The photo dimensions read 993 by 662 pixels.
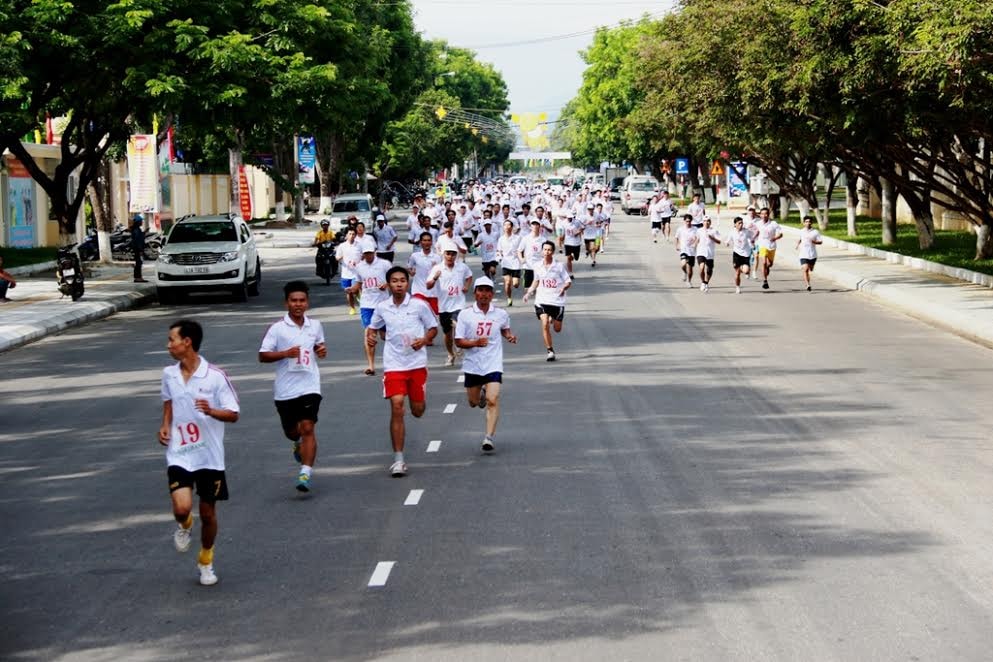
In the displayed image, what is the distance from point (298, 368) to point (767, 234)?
2157cm

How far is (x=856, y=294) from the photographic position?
30359mm

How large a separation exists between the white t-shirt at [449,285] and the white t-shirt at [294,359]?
7.98m

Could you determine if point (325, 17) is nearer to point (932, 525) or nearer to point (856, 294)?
point (856, 294)

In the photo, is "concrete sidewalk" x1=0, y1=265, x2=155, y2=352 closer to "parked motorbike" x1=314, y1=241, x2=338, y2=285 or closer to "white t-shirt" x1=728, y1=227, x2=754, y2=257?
"parked motorbike" x1=314, y1=241, x2=338, y2=285

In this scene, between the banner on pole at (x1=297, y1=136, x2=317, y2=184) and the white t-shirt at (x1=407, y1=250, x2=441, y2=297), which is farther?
the banner on pole at (x1=297, y1=136, x2=317, y2=184)

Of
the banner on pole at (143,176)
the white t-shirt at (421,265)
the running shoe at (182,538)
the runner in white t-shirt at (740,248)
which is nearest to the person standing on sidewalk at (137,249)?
the banner on pole at (143,176)

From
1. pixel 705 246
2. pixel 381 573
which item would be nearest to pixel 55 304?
pixel 705 246

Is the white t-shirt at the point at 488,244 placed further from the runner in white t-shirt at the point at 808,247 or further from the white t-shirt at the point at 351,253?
the runner in white t-shirt at the point at 808,247

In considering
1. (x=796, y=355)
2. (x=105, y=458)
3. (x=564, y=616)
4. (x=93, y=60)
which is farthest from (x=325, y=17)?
(x=564, y=616)

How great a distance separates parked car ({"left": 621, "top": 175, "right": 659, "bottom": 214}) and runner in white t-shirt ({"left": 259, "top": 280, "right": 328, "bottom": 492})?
71045mm

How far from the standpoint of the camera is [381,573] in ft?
28.4

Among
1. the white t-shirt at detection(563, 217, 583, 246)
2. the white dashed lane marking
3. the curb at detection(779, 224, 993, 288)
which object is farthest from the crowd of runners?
the curb at detection(779, 224, 993, 288)

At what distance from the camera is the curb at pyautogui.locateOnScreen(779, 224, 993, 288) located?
30.4m

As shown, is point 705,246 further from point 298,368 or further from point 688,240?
point 298,368
